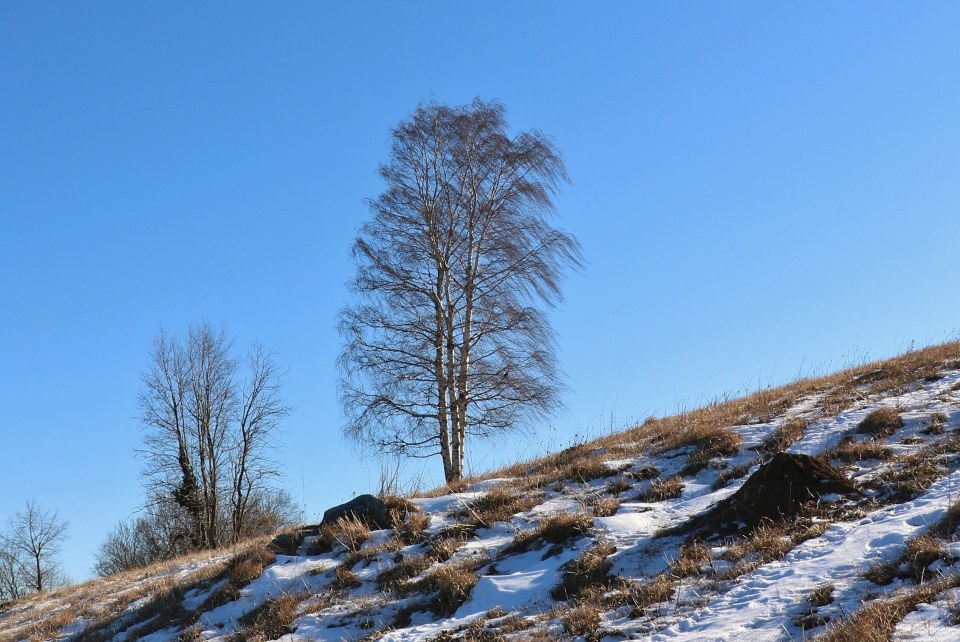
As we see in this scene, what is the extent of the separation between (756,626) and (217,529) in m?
27.7

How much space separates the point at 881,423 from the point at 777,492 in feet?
7.36

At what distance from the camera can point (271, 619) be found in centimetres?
722

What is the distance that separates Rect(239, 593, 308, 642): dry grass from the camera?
699 cm

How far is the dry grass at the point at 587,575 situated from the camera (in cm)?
609

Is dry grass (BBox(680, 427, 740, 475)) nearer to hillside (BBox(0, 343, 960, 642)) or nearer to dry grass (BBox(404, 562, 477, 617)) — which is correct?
hillside (BBox(0, 343, 960, 642))

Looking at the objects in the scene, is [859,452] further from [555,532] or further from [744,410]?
[744,410]

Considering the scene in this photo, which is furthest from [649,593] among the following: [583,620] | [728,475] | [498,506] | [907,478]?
[498,506]

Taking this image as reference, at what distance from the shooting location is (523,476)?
33.6 feet

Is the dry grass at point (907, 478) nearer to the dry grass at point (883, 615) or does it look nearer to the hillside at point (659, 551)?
the hillside at point (659, 551)

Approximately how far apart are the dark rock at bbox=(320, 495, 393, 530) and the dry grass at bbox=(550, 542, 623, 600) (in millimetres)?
2994

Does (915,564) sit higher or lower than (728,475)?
lower

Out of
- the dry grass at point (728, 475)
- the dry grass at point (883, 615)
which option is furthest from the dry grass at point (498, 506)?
the dry grass at point (883, 615)

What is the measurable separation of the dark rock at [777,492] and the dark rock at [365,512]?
3.72m

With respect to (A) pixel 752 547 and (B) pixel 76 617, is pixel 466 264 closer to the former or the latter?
(B) pixel 76 617
